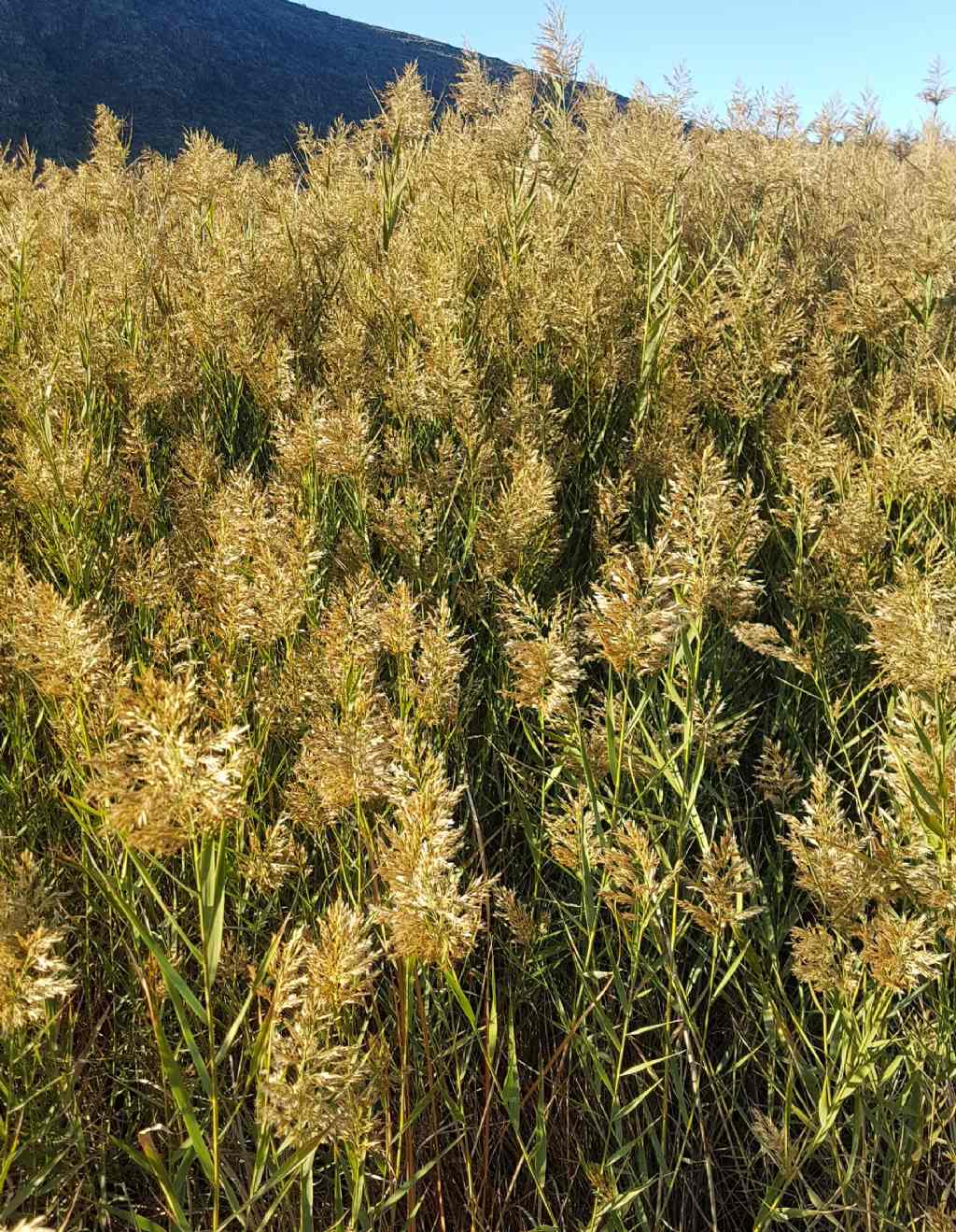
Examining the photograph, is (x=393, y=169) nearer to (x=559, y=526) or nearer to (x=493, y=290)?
(x=493, y=290)

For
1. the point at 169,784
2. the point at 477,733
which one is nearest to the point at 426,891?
the point at 169,784

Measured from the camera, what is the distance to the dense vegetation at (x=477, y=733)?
1056 millimetres

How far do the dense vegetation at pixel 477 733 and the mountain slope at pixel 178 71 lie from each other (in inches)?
680

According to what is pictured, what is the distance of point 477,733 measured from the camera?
184cm

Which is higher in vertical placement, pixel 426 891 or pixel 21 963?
pixel 426 891

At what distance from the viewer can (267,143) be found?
67.6 feet

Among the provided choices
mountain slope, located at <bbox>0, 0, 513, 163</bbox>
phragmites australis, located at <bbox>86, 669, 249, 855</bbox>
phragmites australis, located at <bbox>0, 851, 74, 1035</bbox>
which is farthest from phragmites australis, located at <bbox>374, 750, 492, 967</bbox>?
mountain slope, located at <bbox>0, 0, 513, 163</bbox>

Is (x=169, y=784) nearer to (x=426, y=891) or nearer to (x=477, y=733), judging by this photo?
(x=426, y=891)

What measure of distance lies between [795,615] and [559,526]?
2.03 ft

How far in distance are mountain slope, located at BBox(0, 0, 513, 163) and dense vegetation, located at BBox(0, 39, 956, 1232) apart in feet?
56.7

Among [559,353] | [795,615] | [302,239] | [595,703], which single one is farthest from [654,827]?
[302,239]

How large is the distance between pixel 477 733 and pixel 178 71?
107 ft

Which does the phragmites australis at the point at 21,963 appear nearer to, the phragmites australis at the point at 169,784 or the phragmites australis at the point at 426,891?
the phragmites australis at the point at 169,784

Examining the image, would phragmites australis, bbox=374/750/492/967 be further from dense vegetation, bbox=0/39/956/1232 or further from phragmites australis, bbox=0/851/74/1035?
phragmites australis, bbox=0/851/74/1035
